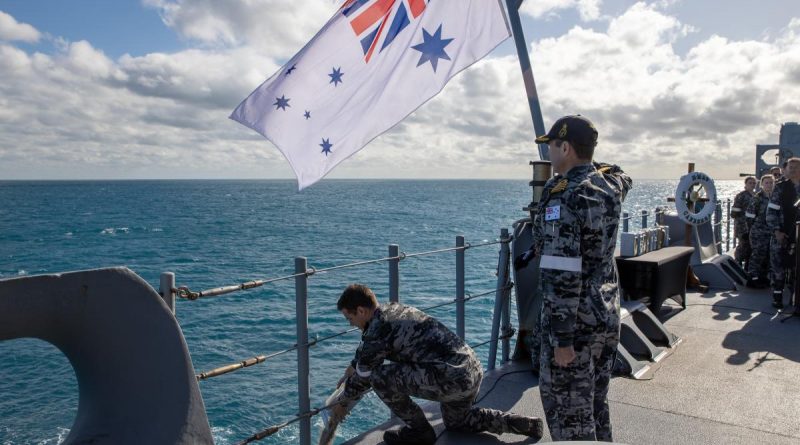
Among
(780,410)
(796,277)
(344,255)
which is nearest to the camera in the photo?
(780,410)

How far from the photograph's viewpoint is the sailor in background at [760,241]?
8.70m

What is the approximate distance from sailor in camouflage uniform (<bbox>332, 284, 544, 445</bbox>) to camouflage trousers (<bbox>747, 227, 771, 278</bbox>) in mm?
6924

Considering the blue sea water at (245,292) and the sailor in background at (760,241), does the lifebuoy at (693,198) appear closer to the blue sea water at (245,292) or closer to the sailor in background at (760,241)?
the sailor in background at (760,241)

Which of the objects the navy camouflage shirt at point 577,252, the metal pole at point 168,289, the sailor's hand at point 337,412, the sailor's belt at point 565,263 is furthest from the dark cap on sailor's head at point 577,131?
the sailor's hand at point 337,412

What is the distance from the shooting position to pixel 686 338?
19.7 ft

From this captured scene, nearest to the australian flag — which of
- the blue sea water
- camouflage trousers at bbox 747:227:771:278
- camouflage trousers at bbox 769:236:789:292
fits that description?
camouflage trousers at bbox 769:236:789:292

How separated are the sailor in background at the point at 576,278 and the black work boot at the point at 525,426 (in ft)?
1.81

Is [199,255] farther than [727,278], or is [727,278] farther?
[199,255]

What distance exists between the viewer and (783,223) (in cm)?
723

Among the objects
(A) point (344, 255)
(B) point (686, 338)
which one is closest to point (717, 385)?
(B) point (686, 338)

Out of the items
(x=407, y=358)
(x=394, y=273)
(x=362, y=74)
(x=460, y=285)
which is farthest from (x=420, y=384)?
(x=362, y=74)

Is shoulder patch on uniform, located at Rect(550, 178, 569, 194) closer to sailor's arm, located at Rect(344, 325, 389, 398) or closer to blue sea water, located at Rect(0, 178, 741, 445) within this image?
sailor's arm, located at Rect(344, 325, 389, 398)

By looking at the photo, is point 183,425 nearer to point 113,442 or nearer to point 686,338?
point 113,442

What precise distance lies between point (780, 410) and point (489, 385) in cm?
197
